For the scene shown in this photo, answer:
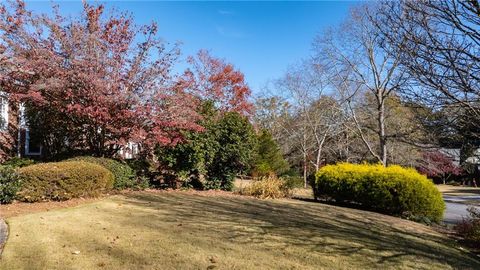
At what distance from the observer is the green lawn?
198 inches

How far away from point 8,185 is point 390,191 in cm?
974

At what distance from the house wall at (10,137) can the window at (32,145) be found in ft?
1.19

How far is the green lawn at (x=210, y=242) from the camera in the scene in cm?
503

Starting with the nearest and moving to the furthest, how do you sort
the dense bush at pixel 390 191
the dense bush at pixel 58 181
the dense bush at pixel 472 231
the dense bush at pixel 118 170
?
the dense bush at pixel 472 231 → the dense bush at pixel 58 181 → the dense bush at pixel 390 191 → the dense bush at pixel 118 170

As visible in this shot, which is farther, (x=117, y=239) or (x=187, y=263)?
(x=117, y=239)

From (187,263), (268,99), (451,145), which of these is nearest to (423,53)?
(451,145)

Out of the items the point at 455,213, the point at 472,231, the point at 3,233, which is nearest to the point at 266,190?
the point at 472,231

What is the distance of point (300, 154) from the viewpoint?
2761cm

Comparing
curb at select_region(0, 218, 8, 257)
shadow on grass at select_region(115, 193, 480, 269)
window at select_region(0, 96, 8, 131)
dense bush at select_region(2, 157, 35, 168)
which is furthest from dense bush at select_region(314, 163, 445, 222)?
window at select_region(0, 96, 8, 131)

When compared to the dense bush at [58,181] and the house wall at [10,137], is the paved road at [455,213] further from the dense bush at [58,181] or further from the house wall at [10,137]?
the house wall at [10,137]

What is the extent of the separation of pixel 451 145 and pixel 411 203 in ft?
15.2

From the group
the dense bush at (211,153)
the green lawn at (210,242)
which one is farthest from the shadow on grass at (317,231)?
the dense bush at (211,153)

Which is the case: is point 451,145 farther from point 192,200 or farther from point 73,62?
point 73,62

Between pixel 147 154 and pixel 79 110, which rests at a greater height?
pixel 79 110
